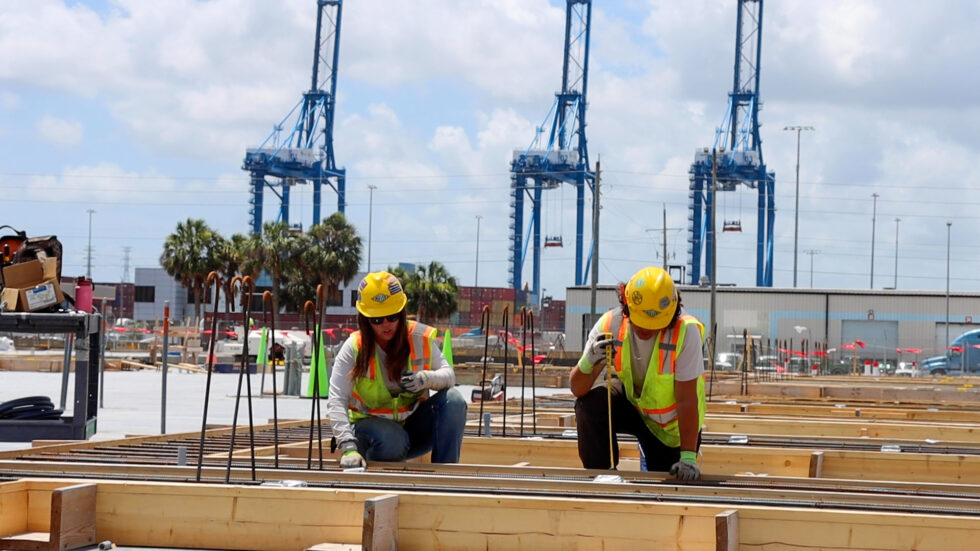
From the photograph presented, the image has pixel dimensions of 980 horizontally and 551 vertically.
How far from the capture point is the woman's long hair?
6.91 meters

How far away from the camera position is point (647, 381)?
6672 mm

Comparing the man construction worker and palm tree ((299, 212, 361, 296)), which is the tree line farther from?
the man construction worker

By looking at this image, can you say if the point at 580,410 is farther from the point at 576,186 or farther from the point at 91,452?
the point at 576,186

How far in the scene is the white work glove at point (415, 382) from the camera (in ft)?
22.1

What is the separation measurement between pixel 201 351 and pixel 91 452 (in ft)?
141

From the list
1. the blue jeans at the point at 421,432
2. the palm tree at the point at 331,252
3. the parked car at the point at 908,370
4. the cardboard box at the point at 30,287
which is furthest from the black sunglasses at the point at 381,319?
the palm tree at the point at 331,252

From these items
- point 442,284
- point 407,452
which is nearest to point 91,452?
point 407,452

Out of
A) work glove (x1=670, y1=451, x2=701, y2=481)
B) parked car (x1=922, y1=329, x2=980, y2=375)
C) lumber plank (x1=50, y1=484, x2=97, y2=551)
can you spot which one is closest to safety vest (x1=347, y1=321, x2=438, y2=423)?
work glove (x1=670, y1=451, x2=701, y2=481)

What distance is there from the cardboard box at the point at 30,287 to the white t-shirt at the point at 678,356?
647 centimetres

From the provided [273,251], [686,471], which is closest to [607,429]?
[686,471]

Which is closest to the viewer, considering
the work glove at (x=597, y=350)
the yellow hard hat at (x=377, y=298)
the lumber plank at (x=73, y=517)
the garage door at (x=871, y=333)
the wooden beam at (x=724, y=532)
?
the wooden beam at (x=724, y=532)

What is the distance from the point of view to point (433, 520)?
524 centimetres

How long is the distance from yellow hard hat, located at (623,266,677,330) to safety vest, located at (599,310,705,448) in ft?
0.41

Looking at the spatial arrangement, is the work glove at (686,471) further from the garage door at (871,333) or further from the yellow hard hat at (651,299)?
the garage door at (871,333)
